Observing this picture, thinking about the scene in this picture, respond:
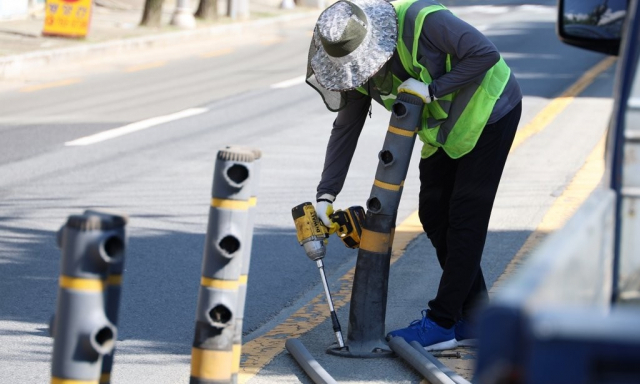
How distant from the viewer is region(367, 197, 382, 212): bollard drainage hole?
465 centimetres

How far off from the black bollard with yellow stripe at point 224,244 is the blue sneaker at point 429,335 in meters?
1.45

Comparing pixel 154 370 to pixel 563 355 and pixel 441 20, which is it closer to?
pixel 441 20

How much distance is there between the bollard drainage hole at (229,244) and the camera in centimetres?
360

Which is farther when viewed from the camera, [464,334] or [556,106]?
[556,106]

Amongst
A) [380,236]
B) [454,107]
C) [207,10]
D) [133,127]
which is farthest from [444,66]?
[207,10]

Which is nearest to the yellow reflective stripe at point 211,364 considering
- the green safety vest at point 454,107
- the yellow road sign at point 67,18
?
the green safety vest at point 454,107

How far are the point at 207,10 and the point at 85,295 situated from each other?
2143 centimetres

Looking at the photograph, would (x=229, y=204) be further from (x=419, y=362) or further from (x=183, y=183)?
(x=183, y=183)

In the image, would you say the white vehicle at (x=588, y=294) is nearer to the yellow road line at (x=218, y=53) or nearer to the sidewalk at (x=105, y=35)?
the sidewalk at (x=105, y=35)

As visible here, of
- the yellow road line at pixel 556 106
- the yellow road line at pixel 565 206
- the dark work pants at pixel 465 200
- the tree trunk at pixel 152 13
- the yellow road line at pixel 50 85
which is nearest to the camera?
the dark work pants at pixel 465 200

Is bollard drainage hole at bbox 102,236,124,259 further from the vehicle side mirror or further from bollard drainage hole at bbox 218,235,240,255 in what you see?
the vehicle side mirror

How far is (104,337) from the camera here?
9.97 feet

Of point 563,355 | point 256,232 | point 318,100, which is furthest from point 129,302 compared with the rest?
point 318,100

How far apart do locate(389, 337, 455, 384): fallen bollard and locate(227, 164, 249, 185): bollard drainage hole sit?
1.31m
